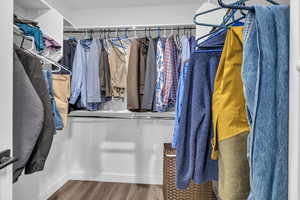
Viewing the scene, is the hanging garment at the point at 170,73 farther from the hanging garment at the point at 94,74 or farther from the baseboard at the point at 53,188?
the baseboard at the point at 53,188

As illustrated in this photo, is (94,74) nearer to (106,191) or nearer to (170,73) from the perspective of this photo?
(170,73)

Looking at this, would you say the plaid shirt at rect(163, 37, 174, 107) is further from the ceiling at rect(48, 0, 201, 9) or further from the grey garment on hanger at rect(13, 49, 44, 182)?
the grey garment on hanger at rect(13, 49, 44, 182)

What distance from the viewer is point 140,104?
6.62 ft

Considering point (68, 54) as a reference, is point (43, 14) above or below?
above

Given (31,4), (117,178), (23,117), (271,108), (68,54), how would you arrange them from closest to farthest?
(271,108), (23,117), (31,4), (68,54), (117,178)

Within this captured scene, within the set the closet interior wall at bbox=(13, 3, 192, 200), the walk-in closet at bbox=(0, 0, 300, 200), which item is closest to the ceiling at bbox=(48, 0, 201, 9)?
the walk-in closet at bbox=(0, 0, 300, 200)

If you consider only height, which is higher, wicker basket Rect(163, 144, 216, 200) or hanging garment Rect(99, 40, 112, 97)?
hanging garment Rect(99, 40, 112, 97)

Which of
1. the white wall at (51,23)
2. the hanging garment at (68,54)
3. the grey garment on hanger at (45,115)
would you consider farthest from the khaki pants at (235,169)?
the hanging garment at (68,54)

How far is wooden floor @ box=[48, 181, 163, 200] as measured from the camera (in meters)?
2.17

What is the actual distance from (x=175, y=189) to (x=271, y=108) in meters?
1.62

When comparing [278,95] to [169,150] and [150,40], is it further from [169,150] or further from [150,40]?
[150,40]

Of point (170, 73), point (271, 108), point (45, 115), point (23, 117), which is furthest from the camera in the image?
point (170, 73)

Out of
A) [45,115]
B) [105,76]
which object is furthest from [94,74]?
[45,115]

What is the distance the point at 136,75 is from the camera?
199cm
